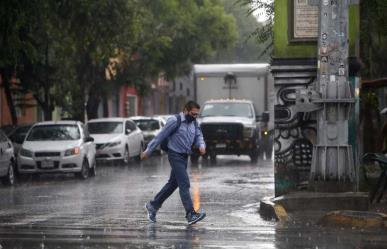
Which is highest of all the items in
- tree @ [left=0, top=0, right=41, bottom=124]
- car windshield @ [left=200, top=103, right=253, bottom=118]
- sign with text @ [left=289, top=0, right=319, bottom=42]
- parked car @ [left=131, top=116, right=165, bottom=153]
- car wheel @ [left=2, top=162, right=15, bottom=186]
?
tree @ [left=0, top=0, right=41, bottom=124]

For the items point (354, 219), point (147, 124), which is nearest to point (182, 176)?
point (354, 219)

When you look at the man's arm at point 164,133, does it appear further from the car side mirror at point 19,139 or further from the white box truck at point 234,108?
the white box truck at point 234,108

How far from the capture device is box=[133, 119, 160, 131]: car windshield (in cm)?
4369

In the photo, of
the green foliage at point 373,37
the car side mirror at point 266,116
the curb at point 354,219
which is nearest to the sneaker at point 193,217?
the curb at point 354,219

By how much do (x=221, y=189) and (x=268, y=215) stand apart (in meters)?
6.28

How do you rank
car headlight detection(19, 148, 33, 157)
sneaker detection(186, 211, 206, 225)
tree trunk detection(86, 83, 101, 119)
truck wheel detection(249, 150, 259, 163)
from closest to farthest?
sneaker detection(186, 211, 206, 225), car headlight detection(19, 148, 33, 157), truck wheel detection(249, 150, 259, 163), tree trunk detection(86, 83, 101, 119)

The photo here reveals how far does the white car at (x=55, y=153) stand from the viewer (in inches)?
1017

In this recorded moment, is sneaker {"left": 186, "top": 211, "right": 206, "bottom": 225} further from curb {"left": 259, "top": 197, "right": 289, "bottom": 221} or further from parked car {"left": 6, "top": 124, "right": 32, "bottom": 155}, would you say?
parked car {"left": 6, "top": 124, "right": 32, "bottom": 155}

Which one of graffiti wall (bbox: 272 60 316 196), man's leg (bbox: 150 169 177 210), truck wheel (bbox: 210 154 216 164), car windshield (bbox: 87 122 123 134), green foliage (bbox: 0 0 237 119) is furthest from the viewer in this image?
car windshield (bbox: 87 122 123 134)

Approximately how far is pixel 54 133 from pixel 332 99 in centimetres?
1357

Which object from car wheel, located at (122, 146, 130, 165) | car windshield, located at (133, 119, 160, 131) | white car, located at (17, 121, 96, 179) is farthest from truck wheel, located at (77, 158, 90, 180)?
car windshield, located at (133, 119, 160, 131)

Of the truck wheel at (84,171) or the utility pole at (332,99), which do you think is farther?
the truck wheel at (84,171)

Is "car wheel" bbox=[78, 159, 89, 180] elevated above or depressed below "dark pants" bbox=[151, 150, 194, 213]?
below

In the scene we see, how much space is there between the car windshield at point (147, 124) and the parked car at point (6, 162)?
19285mm
